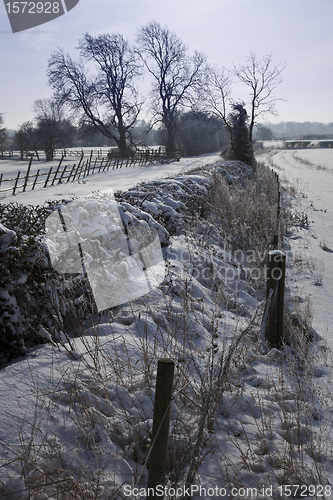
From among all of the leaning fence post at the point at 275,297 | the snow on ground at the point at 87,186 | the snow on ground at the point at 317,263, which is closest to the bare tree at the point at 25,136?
the snow on ground at the point at 87,186

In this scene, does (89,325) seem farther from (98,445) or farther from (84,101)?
(84,101)

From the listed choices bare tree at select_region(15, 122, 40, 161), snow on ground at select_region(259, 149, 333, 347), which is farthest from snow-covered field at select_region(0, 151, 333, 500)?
bare tree at select_region(15, 122, 40, 161)

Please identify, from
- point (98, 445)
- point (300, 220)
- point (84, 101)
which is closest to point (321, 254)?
point (300, 220)

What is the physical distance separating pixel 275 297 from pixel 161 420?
7.80ft

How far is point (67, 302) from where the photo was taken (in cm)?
316

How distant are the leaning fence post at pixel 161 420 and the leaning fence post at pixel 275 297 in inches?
86.6

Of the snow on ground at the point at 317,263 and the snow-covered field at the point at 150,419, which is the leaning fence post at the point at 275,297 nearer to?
the snow-covered field at the point at 150,419

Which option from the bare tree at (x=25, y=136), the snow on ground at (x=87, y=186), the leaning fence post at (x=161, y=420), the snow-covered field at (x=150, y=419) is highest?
the bare tree at (x=25, y=136)

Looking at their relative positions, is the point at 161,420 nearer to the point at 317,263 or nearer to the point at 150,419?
the point at 150,419

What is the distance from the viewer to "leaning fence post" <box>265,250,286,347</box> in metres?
3.33

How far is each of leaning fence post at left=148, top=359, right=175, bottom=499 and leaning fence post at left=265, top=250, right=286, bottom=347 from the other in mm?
2200

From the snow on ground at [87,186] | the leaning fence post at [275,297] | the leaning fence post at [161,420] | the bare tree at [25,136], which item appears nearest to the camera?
the leaning fence post at [161,420]

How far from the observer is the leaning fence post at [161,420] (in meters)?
1.34

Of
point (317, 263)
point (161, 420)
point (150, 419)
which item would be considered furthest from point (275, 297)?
point (317, 263)
